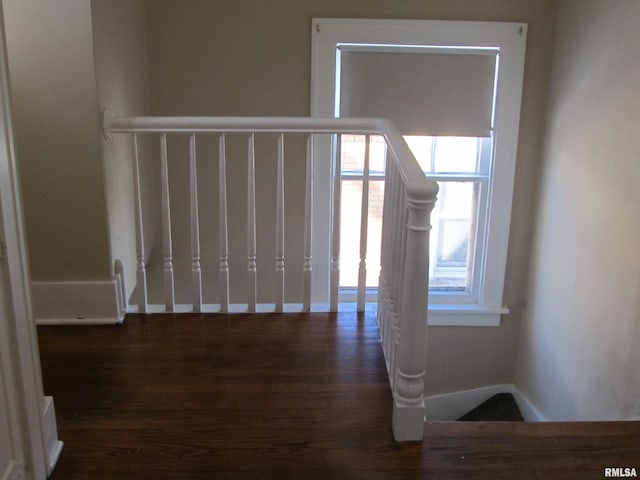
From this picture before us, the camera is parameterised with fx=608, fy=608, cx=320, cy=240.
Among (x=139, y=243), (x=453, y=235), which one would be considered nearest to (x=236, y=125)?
(x=139, y=243)

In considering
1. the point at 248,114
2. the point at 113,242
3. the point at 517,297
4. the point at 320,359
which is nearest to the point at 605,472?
the point at 320,359

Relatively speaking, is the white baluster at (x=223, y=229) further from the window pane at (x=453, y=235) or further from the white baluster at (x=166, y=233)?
the window pane at (x=453, y=235)

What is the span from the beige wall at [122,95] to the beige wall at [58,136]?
0.16 ft

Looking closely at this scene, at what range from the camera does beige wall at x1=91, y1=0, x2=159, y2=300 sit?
2404 millimetres

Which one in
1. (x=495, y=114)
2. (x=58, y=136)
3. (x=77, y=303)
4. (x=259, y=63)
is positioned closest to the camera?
(x=58, y=136)

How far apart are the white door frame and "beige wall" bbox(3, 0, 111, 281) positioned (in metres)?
0.82

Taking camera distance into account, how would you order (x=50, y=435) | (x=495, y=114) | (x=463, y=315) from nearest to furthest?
(x=50, y=435)
(x=495, y=114)
(x=463, y=315)

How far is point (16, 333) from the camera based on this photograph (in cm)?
148

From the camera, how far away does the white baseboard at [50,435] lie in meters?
1.65

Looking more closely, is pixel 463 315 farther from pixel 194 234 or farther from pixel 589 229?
pixel 194 234

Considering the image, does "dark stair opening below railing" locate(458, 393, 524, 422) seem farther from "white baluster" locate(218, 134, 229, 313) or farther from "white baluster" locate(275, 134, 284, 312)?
"white baluster" locate(218, 134, 229, 313)

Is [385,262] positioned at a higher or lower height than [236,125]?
lower

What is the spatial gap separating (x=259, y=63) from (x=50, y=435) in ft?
8.05

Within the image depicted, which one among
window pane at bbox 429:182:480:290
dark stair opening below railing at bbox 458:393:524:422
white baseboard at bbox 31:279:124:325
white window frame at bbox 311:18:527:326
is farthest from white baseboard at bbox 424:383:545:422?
white baseboard at bbox 31:279:124:325
